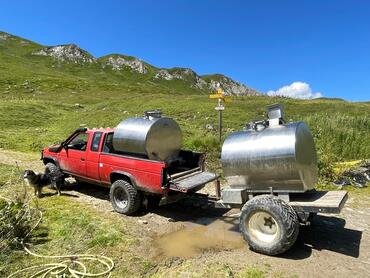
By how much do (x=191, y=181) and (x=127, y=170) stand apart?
1677 mm

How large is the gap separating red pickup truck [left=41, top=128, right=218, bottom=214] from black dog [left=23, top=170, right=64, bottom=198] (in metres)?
0.38

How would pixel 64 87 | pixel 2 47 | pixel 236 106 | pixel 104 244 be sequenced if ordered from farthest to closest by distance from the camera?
pixel 2 47, pixel 64 87, pixel 236 106, pixel 104 244

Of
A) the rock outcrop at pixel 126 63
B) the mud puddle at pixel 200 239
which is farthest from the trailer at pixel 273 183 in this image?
the rock outcrop at pixel 126 63

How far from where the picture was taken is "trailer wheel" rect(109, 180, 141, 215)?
374 inches

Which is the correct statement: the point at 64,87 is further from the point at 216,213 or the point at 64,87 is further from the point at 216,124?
the point at 216,213

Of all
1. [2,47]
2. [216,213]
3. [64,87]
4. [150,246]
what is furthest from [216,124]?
[2,47]

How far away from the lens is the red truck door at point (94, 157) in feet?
34.8

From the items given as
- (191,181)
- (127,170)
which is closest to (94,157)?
(127,170)

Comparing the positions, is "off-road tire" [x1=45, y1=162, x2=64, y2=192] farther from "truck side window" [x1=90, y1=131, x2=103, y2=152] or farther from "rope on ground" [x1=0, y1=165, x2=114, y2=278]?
"rope on ground" [x1=0, y1=165, x2=114, y2=278]

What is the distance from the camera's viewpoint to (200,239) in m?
8.16

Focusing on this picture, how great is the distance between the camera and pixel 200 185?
927cm

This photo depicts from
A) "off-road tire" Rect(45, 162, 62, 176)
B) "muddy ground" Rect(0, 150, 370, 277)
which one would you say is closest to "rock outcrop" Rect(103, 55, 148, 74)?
"off-road tire" Rect(45, 162, 62, 176)

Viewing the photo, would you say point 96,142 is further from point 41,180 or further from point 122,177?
point 41,180

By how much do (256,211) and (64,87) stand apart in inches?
3018
